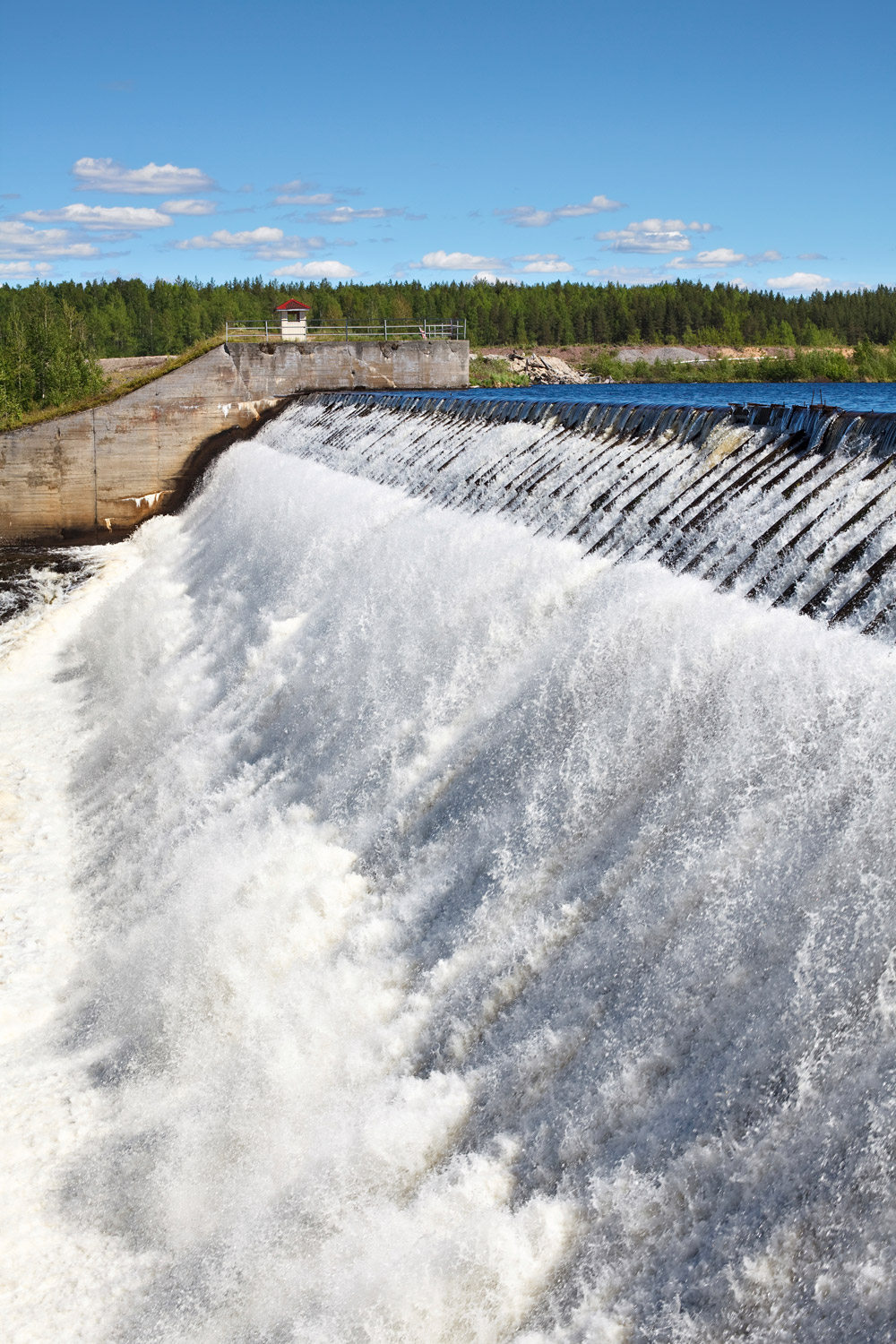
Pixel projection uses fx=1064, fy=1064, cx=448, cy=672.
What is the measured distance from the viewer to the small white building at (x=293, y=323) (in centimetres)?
3322

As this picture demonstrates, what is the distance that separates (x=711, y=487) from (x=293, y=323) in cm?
2748

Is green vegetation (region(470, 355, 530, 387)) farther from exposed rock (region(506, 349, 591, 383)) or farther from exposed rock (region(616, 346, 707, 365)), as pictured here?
exposed rock (region(616, 346, 707, 365))

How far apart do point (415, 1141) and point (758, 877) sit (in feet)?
7.37

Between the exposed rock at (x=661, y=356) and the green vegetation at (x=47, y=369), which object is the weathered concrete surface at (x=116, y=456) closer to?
the green vegetation at (x=47, y=369)

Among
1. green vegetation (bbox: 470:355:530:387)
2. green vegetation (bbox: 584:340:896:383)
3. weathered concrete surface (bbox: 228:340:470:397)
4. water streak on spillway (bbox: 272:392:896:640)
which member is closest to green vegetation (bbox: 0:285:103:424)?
green vegetation (bbox: 470:355:530:387)

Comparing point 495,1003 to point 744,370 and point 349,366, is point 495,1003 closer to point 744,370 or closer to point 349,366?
point 349,366

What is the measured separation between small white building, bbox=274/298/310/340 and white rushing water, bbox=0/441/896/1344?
25.1 meters

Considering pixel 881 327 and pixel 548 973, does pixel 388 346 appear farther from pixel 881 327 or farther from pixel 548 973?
pixel 881 327

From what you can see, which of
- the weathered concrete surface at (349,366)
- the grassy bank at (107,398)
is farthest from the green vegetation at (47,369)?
the weathered concrete surface at (349,366)

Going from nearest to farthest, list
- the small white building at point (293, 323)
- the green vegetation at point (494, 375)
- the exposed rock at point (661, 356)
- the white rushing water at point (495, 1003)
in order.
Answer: the white rushing water at point (495, 1003) → the small white building at point (293, 323) → the green vegetation at point (494, 375) → the exposed rock at point (661, 356)

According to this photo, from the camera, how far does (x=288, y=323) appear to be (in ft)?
109

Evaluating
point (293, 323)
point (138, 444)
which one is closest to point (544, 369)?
point (293, 323)

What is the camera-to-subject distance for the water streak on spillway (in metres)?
6.77

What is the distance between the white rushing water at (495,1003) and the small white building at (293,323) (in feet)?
82.3
